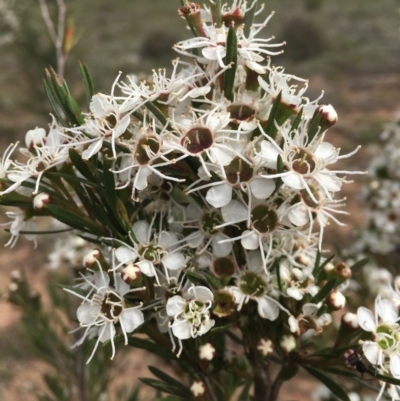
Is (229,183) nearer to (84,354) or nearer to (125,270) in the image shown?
(125,270)

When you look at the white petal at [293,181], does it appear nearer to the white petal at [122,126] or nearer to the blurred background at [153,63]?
the white petal at [122,126]

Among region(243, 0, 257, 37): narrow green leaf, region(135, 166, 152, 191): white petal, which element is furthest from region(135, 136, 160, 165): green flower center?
region(243, 0, 257, 37): narrow green leaf

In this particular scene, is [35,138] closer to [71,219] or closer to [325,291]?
[71,219]

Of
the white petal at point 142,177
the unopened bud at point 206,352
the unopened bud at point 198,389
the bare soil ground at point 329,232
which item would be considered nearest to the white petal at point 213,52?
the white petal at point 142,177

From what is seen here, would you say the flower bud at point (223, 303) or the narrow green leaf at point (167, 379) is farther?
the narrow green leaf at point (167, 379)

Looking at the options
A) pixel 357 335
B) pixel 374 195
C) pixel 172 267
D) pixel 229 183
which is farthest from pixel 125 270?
pixel 374 195

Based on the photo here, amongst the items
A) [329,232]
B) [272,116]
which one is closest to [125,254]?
[272,116]
